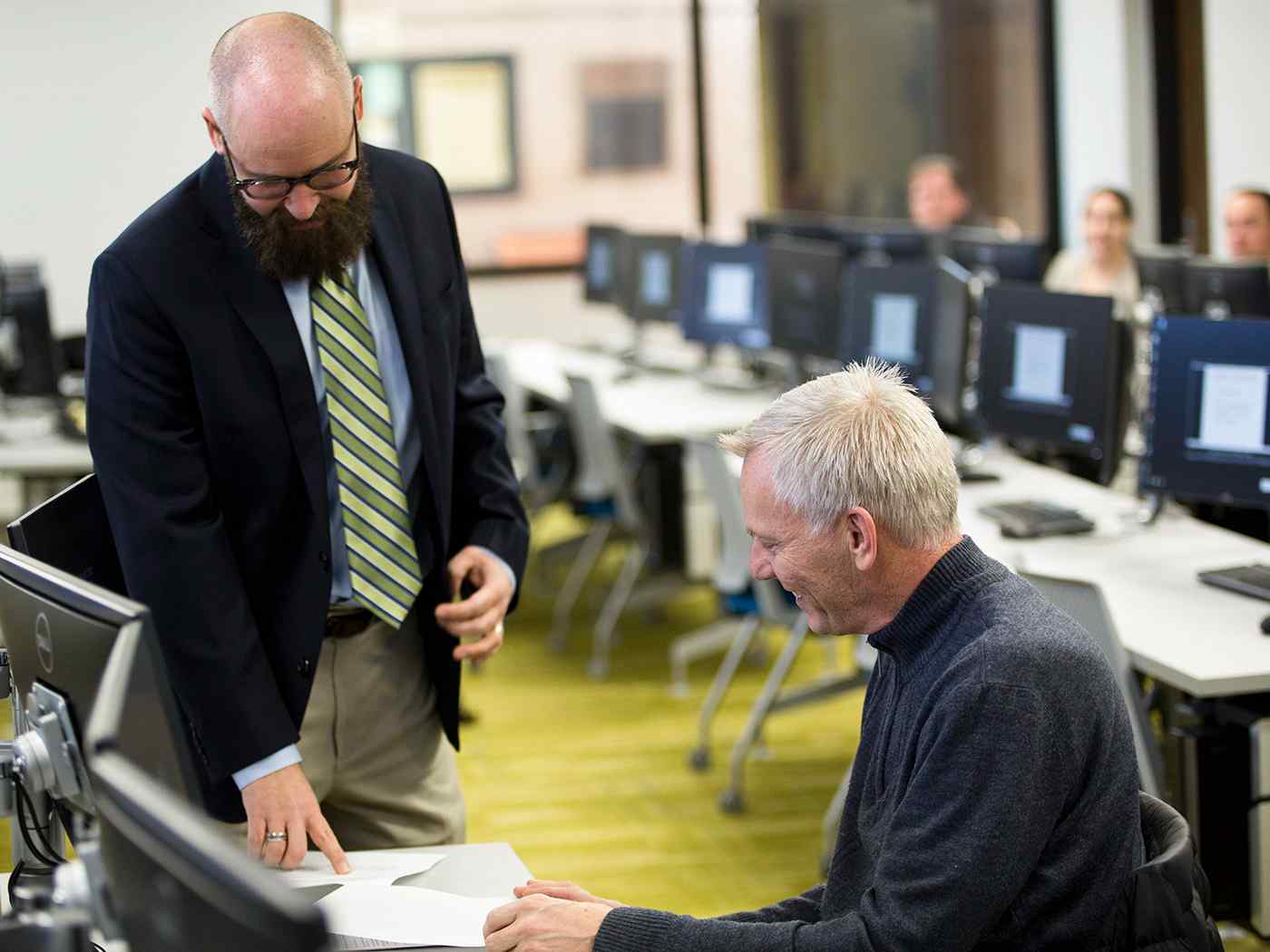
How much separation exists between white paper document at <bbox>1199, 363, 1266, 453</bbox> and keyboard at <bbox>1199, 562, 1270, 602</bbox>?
26 cm

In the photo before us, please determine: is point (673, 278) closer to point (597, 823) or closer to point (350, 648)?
point (597, 823)

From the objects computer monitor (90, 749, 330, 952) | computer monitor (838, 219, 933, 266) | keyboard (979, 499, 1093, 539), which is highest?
computer monitor (838, 219, 933, 266)

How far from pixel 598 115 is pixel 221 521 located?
814cm

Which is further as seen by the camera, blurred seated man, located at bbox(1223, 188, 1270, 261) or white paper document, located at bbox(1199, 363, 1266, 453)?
blurred seated man, located at bbox(1223, 188, 1270, 261)

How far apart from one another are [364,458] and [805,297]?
411 cm

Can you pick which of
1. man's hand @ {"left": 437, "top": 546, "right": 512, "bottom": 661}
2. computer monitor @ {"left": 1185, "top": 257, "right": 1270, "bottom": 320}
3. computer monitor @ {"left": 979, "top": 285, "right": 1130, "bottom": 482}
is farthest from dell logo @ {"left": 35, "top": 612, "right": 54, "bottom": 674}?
computer monitor @ {"left": 1185, "top": 257, "right": 1270, "bottom": 320}

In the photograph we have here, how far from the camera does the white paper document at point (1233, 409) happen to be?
11.6 ft

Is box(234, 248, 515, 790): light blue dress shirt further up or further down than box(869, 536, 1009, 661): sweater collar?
further up

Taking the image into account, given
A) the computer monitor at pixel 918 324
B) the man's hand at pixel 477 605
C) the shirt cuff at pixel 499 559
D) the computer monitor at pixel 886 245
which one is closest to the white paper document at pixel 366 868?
the man's hand at pixel 477 605

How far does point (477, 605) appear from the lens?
7.02 feet

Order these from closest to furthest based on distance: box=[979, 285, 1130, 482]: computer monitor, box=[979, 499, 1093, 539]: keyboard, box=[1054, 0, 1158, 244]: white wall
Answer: box=[979, 499, 1093, 539]: keyboard, box=[979, 285, 1130, 482]: computer monitor, box=[1054, 0, 1158, 244]: white wall

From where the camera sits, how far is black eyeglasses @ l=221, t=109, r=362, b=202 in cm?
189

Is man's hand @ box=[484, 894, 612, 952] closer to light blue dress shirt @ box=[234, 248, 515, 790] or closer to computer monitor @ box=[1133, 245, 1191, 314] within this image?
light blue dress shirt @ box=[234, 248, 515, 790]

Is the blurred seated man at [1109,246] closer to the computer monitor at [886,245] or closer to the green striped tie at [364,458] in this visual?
the computer monitor at [886,245]
